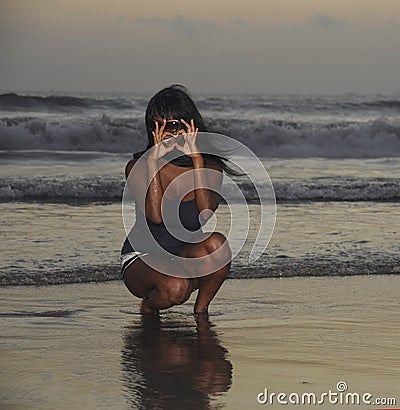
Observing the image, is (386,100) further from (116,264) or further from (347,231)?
(116,264)

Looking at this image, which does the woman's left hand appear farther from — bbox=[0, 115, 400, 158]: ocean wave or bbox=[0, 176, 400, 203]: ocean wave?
bbox=[0, 115, 400, 158]: ocean wave

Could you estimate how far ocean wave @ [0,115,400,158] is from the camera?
18.0 m

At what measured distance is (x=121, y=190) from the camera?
11391 millimetres

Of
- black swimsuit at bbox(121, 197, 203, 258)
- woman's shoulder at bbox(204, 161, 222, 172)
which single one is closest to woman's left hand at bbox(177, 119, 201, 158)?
woman's shoulder at bbox(204, 161, 222, 172)

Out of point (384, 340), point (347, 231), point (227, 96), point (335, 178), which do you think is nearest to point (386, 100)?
point (227, 96)

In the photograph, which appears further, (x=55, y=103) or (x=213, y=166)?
(x=55, y=103)

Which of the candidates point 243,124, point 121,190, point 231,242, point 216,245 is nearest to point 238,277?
point 231,242

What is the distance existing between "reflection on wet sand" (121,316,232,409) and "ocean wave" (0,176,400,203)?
561 centimetres

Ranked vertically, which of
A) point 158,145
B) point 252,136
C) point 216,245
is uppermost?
point 158,145

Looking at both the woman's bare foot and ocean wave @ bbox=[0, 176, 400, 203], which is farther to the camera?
ocean wave @ bbox=[0, 176, 400, 203]

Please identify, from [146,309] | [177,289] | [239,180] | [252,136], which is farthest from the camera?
[252,136]

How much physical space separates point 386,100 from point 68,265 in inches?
803

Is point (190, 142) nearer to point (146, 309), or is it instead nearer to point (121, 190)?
point (146, 309)

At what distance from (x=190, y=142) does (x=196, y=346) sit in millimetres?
995
